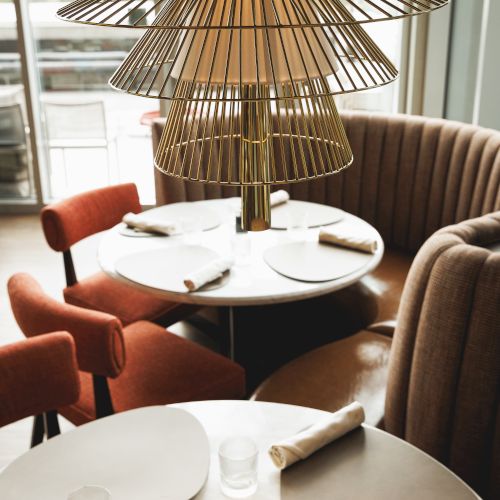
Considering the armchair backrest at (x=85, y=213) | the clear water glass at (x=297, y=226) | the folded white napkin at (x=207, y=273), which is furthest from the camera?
the armchair backrest at (x=85, y=213)

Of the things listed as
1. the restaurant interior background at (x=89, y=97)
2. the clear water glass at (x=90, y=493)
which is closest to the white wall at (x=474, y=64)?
the restaurant interior background at (x=89, y=97)

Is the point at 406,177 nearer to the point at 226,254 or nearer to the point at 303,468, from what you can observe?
the point at 226,254

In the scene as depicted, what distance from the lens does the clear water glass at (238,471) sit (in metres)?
1.27

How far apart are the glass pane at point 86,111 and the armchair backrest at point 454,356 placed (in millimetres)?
3429

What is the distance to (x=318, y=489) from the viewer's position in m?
1.28

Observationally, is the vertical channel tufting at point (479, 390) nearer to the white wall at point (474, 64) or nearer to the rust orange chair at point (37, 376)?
the rust orange chair at point (37, 376)

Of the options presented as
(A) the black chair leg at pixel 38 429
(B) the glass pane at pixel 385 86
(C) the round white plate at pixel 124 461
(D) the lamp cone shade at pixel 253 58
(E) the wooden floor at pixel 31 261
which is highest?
(D) the lamp cone shade at pixel 253 58

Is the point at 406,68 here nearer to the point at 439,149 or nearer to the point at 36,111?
the point at 439,149

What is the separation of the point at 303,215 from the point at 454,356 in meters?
1.11

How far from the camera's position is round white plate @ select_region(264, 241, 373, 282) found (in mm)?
2387

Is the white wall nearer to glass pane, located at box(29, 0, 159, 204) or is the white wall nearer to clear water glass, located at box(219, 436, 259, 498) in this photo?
glass pane, located at box(29, 0, 159, 204)

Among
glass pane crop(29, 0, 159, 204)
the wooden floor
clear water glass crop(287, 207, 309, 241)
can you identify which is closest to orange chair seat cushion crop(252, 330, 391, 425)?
clear water glass crop(287, 207, 309, 241)

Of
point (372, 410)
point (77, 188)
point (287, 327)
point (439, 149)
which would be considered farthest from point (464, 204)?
point (77, 188)

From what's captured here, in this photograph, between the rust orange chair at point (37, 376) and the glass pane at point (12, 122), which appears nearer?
the rust orange chair at point (37, 376)
